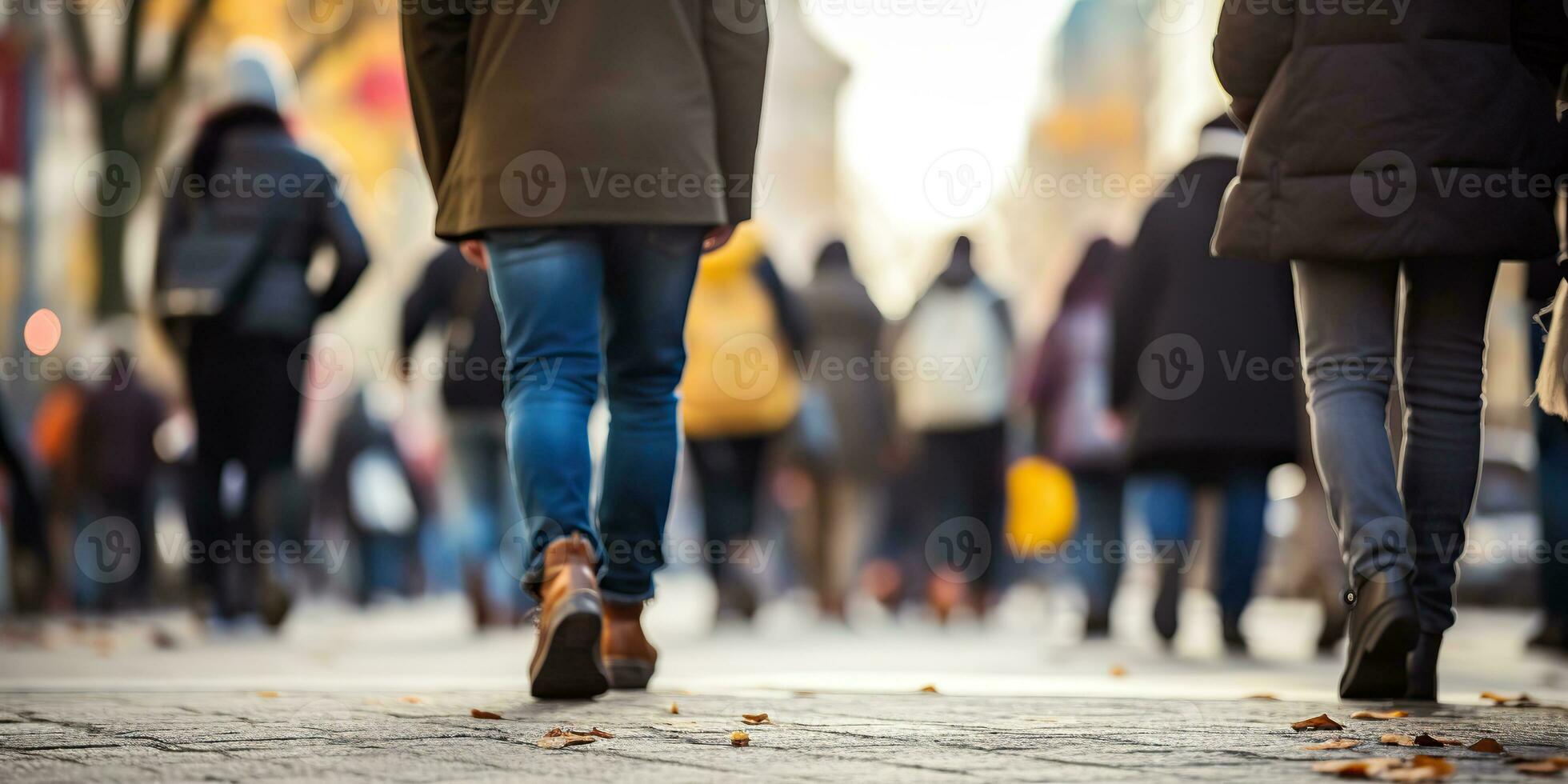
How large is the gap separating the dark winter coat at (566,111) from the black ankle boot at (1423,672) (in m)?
1.95

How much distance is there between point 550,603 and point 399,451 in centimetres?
1009

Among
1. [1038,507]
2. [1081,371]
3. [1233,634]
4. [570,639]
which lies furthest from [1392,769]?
[1038,507]

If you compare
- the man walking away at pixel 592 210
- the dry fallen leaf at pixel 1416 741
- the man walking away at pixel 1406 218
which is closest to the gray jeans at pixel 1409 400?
the man walking away at pixel 1406 218

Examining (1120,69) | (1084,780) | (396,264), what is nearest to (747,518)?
(1084,780)

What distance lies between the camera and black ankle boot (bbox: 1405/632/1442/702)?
4598mm

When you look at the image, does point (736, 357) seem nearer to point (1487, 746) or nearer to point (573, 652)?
point (573, 652)

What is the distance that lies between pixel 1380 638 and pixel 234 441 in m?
5.61

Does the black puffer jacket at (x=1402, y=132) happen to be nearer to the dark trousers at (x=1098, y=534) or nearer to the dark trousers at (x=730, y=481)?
the dark trousers at (x=1098, y=534)

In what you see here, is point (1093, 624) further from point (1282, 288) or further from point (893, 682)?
point (893, 682)

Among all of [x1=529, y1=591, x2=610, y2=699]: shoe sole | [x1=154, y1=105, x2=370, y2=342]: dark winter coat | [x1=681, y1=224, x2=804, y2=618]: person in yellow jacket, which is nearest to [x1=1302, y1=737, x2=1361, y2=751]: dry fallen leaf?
[x1=529, y1=591, x2=610, y2=699]: shoe sole

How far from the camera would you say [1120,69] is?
5753 centimetres

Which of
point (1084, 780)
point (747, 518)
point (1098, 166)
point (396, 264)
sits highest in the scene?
point (1098, 166)

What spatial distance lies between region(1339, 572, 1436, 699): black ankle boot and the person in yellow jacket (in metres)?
5.58

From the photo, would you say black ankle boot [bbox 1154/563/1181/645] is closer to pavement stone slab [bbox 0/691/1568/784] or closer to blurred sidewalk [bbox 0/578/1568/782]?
blurred sidewalk [bbox 0/578/1568/782]
